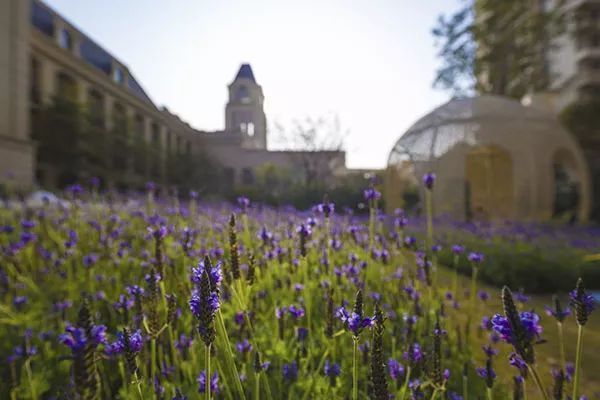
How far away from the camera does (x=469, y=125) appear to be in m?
10.9

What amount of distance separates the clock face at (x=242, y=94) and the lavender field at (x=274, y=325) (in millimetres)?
723

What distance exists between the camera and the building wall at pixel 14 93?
15930mm

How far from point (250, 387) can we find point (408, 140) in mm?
10691

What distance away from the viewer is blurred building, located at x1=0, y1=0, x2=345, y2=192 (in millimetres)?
16516

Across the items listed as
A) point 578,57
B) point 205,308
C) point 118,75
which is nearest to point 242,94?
point 205,308

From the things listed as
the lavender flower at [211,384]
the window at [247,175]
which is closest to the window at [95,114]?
the window at [247,175]

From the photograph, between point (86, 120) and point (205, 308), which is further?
point (86, 120)

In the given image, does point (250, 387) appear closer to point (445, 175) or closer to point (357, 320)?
point (357, 320)

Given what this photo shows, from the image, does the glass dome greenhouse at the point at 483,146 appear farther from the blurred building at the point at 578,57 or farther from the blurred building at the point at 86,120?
the blurred building at the point at 578,57

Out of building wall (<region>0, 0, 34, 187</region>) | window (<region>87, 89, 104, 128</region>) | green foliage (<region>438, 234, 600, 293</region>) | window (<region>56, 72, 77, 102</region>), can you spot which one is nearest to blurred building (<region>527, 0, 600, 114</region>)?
green foliage (<region>438, 234, 600, 293</region>)

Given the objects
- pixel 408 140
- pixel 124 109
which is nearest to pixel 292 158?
pixel 408 140

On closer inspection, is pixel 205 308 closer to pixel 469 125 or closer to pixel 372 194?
pixel 372 194

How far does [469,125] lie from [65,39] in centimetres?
2925

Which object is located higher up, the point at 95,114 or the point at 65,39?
the point at 65,39
